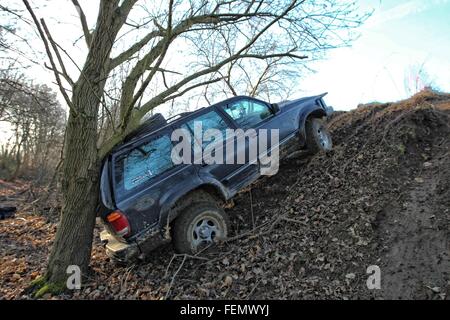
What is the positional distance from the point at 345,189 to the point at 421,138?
6.50ft

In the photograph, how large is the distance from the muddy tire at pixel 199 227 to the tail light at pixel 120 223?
2.07ft

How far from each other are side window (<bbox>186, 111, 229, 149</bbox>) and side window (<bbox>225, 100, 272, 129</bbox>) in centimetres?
26

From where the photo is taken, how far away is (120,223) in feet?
15.1

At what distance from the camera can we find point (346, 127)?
8180mm

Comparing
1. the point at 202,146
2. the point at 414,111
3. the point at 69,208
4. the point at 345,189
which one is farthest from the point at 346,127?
the point at 69,208

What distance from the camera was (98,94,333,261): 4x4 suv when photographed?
4.70 meters

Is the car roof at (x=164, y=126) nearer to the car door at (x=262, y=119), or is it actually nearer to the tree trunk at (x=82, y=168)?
the car door at (x=262, y=119)

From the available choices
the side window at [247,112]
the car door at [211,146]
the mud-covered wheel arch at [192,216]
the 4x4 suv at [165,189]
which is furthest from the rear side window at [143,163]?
the side window at [247,112]

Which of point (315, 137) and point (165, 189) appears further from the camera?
point (315, 137)

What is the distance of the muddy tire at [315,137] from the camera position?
6989 millimetres

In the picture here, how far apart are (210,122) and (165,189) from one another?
1.41 meters

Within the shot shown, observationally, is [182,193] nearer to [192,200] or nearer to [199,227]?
[192,200]

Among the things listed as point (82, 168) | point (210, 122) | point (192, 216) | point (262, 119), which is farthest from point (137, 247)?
point (262, 119)
